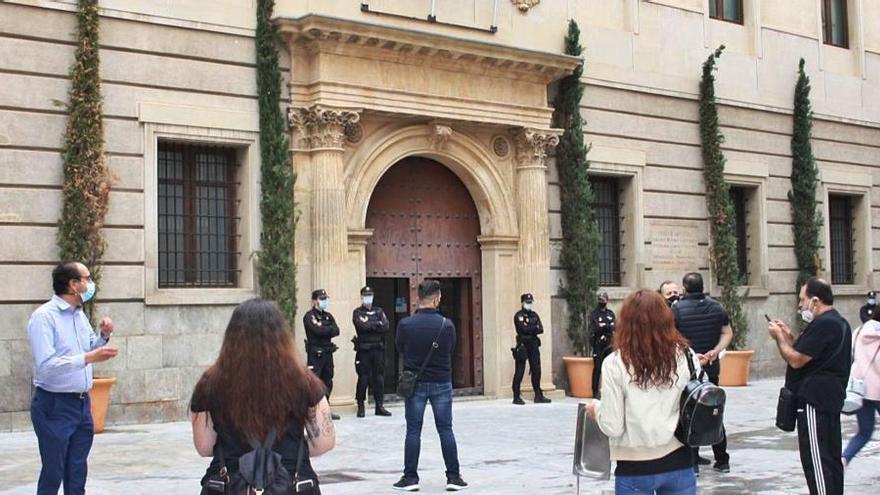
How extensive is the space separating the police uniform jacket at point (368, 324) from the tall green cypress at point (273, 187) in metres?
0.98

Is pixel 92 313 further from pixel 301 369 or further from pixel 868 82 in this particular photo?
pixel 868 82

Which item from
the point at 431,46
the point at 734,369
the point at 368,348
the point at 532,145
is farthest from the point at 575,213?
the point at 368,348

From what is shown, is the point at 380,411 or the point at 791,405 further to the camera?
the point at 380,411

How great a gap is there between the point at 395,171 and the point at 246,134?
331cm

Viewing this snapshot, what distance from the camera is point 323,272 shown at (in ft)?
59.6

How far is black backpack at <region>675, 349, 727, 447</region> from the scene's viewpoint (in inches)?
243

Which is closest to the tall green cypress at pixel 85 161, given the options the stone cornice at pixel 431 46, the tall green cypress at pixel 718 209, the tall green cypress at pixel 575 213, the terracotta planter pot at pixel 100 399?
the terracotta planter pot at pixel 100 399

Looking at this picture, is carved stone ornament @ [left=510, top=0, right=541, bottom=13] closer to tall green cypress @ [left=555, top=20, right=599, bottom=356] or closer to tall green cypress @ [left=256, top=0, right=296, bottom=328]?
tall green cypress @ [left=555, top=20, right=599, bottom=356]

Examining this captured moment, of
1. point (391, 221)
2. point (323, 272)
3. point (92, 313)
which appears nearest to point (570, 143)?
point (391, 221)

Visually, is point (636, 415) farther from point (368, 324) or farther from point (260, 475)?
point (368, 324)

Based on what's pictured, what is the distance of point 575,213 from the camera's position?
70.4 ft

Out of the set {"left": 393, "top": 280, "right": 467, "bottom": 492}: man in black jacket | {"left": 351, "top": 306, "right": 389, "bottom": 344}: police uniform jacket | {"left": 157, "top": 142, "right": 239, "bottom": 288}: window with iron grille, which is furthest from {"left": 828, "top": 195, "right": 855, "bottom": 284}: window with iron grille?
{"left": 393, "top": 280, "right": 467, "bottom": 492}: man in black jacket

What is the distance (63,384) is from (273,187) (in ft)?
31.9

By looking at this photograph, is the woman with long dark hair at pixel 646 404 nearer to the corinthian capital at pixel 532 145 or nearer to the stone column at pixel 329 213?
the stone column at pixel 329 213
